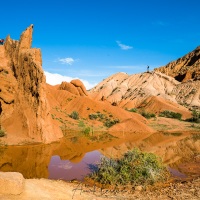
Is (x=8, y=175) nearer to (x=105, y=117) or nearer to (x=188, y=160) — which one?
(x=188, y=160)

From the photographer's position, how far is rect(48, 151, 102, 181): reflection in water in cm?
1313

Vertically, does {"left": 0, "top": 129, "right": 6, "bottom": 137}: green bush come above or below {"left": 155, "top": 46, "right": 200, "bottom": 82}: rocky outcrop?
below

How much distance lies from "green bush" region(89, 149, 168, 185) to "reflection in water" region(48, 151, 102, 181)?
3.41ft

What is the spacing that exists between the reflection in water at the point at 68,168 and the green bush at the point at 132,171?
1.04m

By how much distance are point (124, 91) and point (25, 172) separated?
7751 cm

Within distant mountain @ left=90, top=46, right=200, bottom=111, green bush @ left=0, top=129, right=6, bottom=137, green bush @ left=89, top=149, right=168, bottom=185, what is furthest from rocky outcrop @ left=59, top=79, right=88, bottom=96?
green bush @ left=89, top=149, right=168, bottom=185

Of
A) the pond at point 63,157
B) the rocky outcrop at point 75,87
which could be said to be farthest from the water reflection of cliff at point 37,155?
the rocky outcrop at point 75,87

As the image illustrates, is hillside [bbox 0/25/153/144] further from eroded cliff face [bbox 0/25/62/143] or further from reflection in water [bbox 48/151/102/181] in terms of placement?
reflection in water [bbox 48/151/102/181]

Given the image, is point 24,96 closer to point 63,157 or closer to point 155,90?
point 63,157

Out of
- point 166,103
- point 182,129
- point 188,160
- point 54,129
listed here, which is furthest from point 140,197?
point 166,103

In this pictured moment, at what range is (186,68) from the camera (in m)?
105

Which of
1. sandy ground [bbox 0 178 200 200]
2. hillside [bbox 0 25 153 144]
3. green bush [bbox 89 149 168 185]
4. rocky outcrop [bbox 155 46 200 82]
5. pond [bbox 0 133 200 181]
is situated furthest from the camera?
rocky outcrop [bbox 155 46 200 82]

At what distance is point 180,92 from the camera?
3312 inches

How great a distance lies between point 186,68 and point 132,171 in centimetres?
10072
